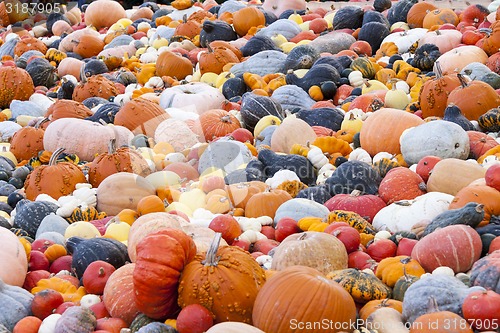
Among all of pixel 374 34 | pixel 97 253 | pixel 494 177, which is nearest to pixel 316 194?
pixel 494 177

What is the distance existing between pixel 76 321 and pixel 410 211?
2102 millimetres

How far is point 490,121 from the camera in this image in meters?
6.40

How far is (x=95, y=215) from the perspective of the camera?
584 centimetres

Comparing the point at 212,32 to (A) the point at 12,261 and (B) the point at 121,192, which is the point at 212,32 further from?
(A) the point at 12,261

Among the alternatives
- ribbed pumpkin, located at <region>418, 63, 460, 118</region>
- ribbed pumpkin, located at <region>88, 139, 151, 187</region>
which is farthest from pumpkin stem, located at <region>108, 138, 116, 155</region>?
ribbed pumpkin, located at <region>418, 63, 460, 118</region>

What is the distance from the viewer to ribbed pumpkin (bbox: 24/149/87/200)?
625 cm

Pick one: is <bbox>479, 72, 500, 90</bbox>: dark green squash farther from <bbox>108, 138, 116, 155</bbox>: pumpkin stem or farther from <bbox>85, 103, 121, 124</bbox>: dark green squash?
<bbox>85, 103, 121, 124</bbox>: dark green squash

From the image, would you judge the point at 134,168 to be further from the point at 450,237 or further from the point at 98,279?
the point at 450,237

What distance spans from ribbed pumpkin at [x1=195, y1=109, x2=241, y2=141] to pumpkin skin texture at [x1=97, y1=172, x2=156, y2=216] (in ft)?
3.99

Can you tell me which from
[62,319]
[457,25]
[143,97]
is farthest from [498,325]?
[457,25]

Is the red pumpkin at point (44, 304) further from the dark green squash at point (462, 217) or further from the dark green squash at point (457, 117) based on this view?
the dark green squash at point (457, 117)

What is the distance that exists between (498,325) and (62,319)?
76.1 inches

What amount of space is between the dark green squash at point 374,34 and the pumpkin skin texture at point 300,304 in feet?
17.9

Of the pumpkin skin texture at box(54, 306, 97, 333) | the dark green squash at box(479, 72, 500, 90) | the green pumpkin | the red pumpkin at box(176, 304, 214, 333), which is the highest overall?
the dark green squash at box(479, 72, 500, 90)
